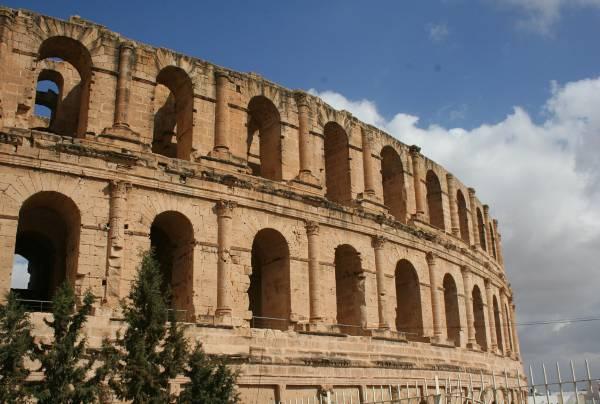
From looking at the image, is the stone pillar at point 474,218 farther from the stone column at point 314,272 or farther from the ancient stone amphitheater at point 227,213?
the stone column at point 314,272

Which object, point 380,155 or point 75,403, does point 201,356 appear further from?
point 380,155

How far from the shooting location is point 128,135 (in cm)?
1636

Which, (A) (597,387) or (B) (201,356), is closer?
(A) (597,387)

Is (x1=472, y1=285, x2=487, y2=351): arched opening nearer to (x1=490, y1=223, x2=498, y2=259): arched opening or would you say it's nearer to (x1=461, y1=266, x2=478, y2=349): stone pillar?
(x1=461, y1=266, x2=478, y2=349): stone pillar

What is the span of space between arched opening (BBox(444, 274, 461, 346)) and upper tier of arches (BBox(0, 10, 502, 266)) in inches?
78.5

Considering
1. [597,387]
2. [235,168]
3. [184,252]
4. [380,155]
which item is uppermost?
[380,155]

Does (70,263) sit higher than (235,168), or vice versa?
(235,168)

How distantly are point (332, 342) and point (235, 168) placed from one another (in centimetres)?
533

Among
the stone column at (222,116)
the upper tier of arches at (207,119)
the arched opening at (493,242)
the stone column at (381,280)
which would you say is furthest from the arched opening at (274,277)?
the arched opening at (493,242)

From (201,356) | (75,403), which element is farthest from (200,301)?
(75,403)

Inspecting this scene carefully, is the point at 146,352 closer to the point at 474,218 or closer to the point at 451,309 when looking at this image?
the point at 451,309

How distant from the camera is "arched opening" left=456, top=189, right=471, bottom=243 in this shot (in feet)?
90.6

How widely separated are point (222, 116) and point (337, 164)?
199 inches

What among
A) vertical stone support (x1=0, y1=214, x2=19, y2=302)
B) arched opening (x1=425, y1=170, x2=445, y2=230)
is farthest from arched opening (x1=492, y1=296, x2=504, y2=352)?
vertical stone support (x1=0, y1=214, x2=19, y2=302)
